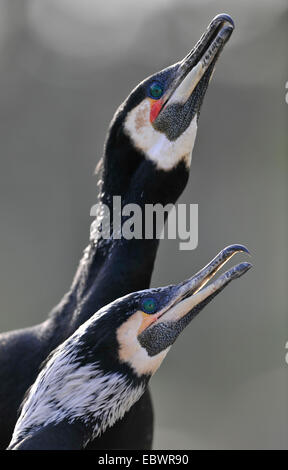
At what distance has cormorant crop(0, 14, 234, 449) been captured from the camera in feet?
9.34

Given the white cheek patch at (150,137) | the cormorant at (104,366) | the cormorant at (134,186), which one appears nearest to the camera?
the cormorant at (104,366)

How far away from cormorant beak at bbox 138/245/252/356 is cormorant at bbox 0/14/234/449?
0.38 m

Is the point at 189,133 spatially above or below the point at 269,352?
below

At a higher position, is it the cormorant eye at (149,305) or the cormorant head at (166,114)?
the cormorant head at (166,114)

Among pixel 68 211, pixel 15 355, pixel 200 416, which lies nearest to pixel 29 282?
pixel 68 211

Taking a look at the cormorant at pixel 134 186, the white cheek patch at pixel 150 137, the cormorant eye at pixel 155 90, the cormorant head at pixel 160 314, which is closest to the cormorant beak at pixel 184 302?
the cormorant head at pixel 160 314

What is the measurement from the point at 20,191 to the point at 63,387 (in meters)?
5.32

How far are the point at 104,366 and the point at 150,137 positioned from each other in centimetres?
96

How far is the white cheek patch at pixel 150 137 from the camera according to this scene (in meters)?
2.95

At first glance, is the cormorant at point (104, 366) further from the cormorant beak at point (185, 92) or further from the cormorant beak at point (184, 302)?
the cormorant beak at point (185, 92)

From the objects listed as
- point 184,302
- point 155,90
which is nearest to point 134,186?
point 155,90

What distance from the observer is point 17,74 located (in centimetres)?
880

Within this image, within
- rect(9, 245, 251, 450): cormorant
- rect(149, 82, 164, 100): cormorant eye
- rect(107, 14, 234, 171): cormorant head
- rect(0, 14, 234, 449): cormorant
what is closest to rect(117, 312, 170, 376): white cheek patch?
rect(9, 245, 251, 450): cormorant
